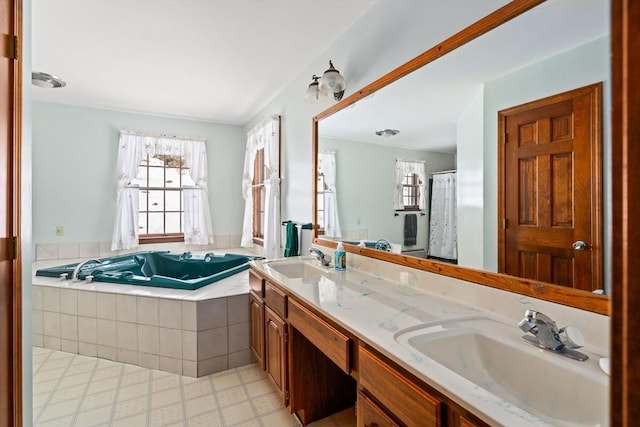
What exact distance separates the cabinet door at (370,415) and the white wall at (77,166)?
3848 millimetres

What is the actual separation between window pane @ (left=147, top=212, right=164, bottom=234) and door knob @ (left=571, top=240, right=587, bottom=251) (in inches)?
167

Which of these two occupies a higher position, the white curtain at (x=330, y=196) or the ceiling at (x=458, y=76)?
the ceiling at (x=458, y=76)

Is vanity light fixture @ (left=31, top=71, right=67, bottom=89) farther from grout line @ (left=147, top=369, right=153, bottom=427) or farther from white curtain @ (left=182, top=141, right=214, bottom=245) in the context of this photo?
grout line @ (left=147, top=369, right=153, bottom=427)

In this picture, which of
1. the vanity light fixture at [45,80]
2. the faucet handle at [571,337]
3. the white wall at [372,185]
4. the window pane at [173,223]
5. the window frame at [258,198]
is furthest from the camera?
the window pane at [173,223]

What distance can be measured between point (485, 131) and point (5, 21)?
5.82 feet

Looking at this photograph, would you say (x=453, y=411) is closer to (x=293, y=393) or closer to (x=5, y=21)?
(x=293, y=393)

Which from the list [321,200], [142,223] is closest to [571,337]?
[321,200]

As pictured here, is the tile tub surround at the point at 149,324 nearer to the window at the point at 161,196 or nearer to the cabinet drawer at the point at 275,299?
the cabinet drawer at the point at 275,299

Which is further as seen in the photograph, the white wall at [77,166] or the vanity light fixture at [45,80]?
the white wall at [77,166]

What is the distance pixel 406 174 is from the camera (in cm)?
171

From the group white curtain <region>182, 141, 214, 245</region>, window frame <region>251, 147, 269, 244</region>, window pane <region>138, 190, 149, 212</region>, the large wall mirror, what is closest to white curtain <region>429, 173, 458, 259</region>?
the large wall mirror

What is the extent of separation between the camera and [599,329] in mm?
908

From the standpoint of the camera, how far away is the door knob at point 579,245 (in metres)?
0.95

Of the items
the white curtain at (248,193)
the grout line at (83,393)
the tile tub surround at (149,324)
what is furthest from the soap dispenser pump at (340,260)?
the white curtain at (248,193)
